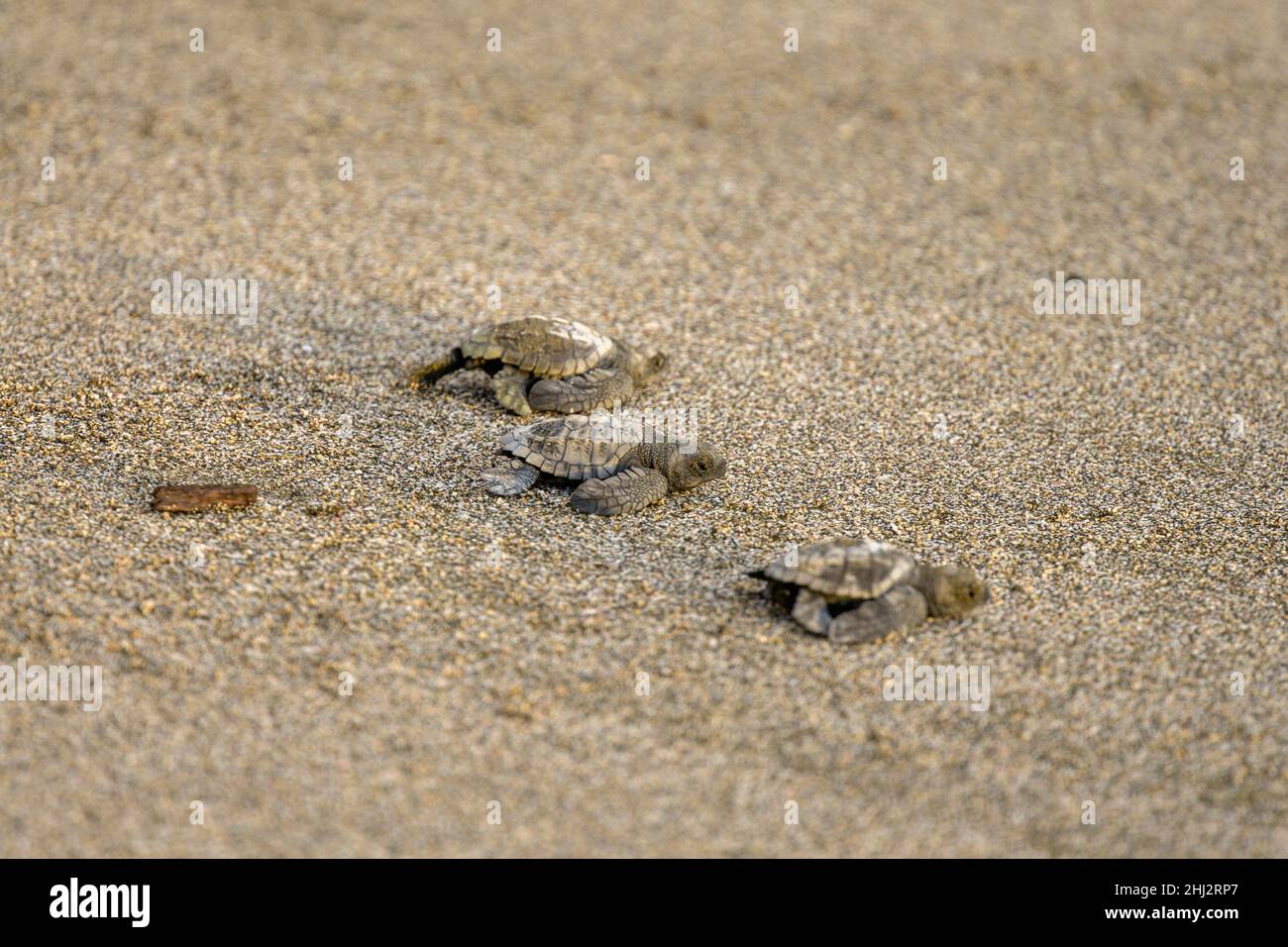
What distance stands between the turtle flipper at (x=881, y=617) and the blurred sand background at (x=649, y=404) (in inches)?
2.8

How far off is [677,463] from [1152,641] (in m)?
2.24

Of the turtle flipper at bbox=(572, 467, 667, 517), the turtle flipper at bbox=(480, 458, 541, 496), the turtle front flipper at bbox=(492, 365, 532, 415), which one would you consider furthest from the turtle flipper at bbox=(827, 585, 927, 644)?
the turtle front flipper at bbox=(492, 365, 532, 415)

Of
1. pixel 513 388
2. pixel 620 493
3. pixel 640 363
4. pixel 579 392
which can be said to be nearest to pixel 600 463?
pixel 620 493

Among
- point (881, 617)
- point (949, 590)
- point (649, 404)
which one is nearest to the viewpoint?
point (881, 617)

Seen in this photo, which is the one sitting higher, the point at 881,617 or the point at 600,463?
the point at 600,463

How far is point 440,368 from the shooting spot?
6.50 metres

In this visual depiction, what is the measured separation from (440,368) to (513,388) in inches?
17.8

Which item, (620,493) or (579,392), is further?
(579,392)

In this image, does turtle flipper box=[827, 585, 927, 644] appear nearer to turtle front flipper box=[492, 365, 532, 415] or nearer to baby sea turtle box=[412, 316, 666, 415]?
baby sea turtle box=[412, 316, 666, 415]

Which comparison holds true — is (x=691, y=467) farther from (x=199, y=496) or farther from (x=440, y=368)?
(x=199, y=496)

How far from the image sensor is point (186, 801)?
12.5 feet

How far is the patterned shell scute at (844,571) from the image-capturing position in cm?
475

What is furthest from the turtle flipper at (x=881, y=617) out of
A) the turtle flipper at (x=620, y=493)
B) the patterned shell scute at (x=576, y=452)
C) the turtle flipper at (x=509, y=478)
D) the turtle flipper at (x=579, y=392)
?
the turtle flipper at (x=579, y=392)

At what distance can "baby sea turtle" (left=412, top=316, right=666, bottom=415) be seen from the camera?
6383 millimetres
